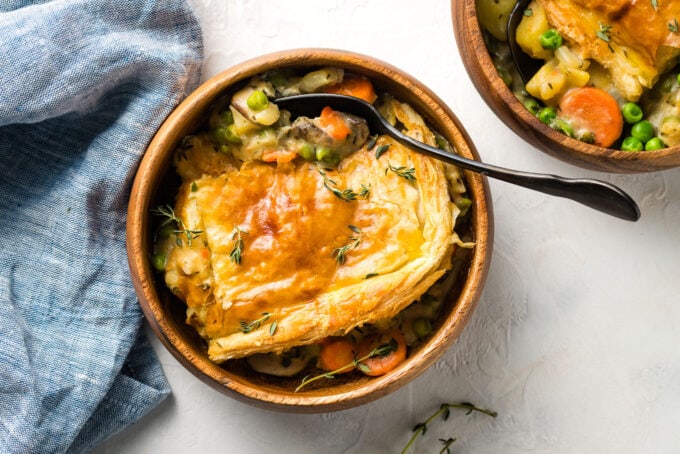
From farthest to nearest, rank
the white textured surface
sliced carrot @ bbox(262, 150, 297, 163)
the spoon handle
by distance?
the white textured surface < sliced carrot @ bbox(262, 150, 297, 163) < the spoon handle

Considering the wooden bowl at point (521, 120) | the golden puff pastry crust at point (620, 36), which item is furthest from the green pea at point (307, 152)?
the golden puff pastry crust at point (620, 36)

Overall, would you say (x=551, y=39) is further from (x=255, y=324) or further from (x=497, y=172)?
(x=255, y=324)

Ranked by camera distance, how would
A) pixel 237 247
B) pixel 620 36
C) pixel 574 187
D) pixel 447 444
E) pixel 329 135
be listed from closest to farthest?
pixel 574 187, pixel 237 247, pixel 329 135, pixel 620 36, pixel 447 444

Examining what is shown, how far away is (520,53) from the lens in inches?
128

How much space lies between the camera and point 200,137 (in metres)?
3.08

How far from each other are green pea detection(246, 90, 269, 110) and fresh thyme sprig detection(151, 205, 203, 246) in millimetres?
535

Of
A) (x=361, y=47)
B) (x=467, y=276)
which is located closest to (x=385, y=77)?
(x=361, y=47)

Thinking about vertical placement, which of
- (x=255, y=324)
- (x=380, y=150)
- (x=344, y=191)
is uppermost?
(x=380, y=150)

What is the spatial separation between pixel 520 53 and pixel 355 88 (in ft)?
2.56

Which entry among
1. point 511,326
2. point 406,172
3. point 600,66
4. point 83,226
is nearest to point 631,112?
point 600,66

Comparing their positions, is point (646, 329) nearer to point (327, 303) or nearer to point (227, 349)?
point (327, 303)

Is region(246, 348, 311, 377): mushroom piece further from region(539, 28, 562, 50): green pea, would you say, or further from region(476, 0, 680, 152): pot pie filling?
region(539, 28, 562, 50): green pea

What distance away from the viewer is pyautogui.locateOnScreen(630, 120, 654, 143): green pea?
3.15 meters

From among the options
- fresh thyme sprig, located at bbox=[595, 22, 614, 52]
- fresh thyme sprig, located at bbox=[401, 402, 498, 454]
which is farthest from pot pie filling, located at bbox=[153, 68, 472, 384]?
fresh thyme sprig, located at bbox=[595, 22, 614, 52]
